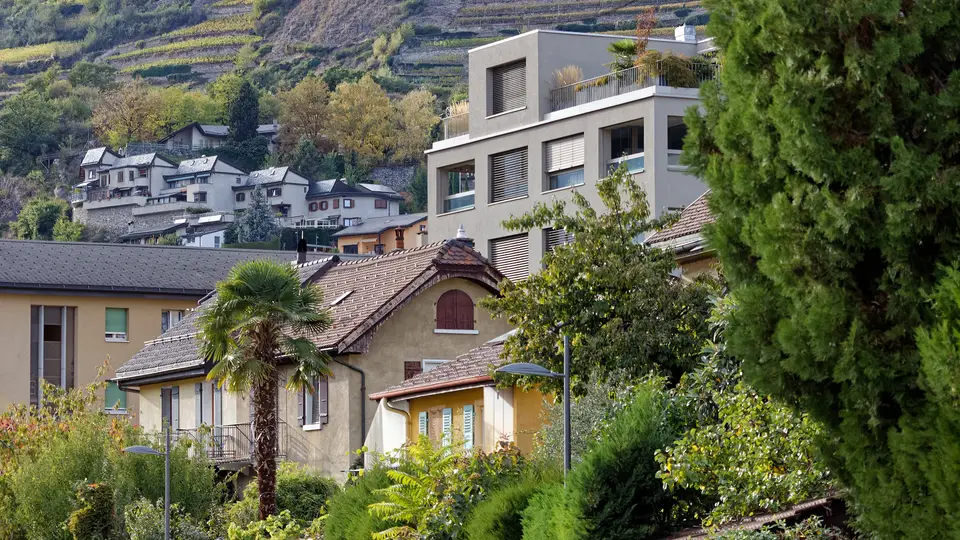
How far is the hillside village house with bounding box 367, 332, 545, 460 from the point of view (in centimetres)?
3684

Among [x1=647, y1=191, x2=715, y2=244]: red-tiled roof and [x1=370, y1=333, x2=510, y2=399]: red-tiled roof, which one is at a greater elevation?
[x1=647, y1=191, x2=715, y2=244]: red-tiled roof

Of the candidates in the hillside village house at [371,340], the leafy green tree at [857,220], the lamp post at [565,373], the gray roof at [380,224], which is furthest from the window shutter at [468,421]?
the gray roof at [380,224]

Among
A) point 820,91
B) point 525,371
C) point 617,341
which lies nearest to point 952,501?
point 820,91

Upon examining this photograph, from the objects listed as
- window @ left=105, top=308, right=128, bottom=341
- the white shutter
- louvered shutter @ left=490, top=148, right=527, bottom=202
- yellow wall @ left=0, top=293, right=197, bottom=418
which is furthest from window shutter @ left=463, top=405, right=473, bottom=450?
window @ left=105, top=308, right=128, bottom=341

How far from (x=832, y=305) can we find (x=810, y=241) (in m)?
0.57

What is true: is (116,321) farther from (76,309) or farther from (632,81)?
(632,81)

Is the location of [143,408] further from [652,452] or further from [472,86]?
[652,452]

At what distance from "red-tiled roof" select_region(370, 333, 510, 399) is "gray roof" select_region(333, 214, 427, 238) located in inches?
4378

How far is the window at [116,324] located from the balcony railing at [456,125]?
13585 mm

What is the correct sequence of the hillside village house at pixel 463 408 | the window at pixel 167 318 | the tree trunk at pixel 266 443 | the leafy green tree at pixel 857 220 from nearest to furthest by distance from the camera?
the leafy green tree at pixel 857 220
the hillside village house at pixel 463 408
the tree trunk at pixel 266 443
the window at pixel 167 318

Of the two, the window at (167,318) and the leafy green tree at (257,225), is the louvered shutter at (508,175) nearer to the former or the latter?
the window at (167,318)

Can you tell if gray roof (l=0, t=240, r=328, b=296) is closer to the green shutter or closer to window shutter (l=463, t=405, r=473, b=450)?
the green shutter

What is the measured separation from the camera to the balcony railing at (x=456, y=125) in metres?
65.4

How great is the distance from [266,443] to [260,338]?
7.10 feet
